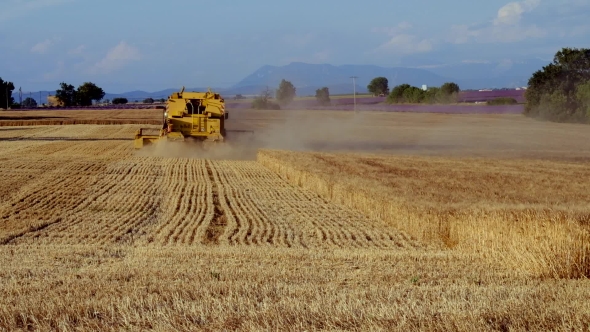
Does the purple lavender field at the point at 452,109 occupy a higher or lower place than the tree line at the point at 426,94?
lower

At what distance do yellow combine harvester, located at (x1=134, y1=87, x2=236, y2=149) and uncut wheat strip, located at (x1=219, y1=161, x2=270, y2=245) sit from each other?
102 inches

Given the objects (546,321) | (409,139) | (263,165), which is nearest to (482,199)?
(546,321)

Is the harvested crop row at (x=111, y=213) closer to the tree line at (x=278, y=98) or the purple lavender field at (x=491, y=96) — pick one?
the tree line at (x=278, y=98)

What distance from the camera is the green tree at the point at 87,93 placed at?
15362 centimetres

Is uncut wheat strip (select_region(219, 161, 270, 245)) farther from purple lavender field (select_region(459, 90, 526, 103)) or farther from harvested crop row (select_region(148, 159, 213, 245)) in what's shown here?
purple lavender field (select_region(459, 90, 526, 103))

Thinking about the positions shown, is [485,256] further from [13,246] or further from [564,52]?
[564,52]

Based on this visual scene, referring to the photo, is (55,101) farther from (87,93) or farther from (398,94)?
(398,94)

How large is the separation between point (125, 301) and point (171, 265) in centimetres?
355

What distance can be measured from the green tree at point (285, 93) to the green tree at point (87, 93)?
75527 millimetres

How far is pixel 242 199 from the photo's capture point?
21.5 m

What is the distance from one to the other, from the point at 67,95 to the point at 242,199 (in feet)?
448

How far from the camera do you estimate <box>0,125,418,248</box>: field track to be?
14508 millimetres

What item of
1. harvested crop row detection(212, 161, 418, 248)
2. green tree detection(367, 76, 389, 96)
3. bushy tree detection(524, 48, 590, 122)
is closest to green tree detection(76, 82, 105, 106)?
green tree detection(367, 76, 389, 96)

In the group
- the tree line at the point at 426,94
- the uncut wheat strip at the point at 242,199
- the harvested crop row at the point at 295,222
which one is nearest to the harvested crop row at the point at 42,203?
the harvested crop row at the point at 295,222
